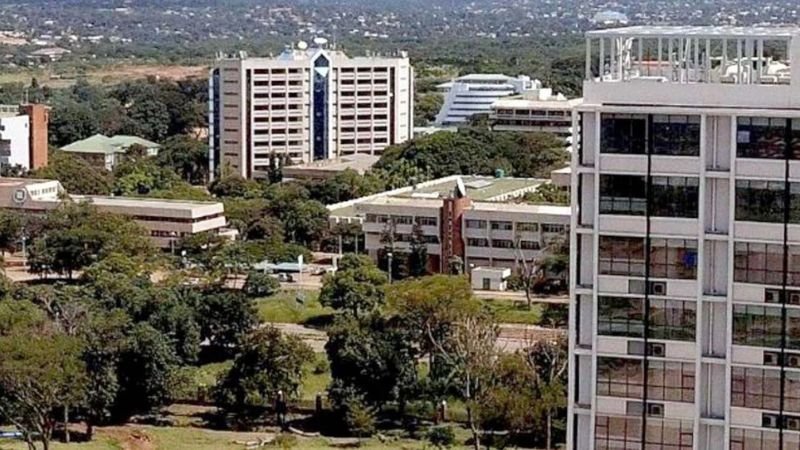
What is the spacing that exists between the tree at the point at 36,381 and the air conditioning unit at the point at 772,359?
34.2 feet

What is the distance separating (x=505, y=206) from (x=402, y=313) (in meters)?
8.81

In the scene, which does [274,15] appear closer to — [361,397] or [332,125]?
[332,125]

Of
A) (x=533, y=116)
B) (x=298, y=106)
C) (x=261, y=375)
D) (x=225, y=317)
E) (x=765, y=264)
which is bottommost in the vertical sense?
(x=261, y=375)

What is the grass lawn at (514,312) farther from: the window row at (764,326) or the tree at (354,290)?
the window row at (764,326)

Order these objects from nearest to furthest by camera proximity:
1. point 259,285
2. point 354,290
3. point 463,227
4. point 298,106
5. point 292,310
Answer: point 354,290, point 292,310, point 259,285, point 463,227, point 298,106

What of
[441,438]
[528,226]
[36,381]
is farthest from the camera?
[528,226]

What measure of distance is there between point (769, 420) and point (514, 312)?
1742 centimetres

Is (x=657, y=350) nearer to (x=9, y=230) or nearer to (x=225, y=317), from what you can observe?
(x=225, y=317)

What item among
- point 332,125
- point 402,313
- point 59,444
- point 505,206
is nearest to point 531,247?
point 505,206

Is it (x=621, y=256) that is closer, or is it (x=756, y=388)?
(x=756, y=388)

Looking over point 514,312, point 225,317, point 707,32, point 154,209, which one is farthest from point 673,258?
point 154,209

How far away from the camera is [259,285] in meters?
28.0

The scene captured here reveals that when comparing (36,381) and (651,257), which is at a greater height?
(651,257)

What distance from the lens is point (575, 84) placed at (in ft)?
206
